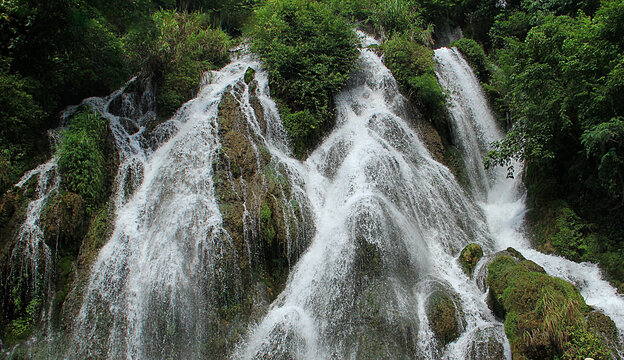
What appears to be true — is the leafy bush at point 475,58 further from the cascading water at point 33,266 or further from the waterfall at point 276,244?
the cascading water at point 33,266

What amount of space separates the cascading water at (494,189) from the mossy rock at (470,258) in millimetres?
1762

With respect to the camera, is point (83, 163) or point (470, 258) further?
point (83, 163)

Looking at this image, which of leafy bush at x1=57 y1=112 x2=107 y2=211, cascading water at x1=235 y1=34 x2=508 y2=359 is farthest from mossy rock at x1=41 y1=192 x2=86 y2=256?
cascading water at x1=235 y1=34 x2=508 y2=359

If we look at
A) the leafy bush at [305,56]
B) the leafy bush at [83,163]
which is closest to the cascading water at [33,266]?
the leafy bush at [83,163]

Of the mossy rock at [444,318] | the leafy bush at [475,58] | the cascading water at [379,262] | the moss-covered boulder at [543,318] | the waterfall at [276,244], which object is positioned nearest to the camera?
the moss-covered boulder at [543,318]

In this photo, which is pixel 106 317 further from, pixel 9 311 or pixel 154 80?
pixel 154 80

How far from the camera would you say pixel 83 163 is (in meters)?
9.05

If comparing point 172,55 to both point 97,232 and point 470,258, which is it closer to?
point 97,232

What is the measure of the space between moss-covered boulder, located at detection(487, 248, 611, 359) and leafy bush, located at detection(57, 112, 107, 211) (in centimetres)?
958

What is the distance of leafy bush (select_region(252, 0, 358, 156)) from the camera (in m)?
12.7

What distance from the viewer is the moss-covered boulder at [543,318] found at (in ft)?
18.5

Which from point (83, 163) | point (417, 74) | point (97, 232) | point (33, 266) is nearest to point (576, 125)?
point (417, 74)

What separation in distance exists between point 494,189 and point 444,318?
747 cm

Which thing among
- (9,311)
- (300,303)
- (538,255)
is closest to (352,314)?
(300,303)
